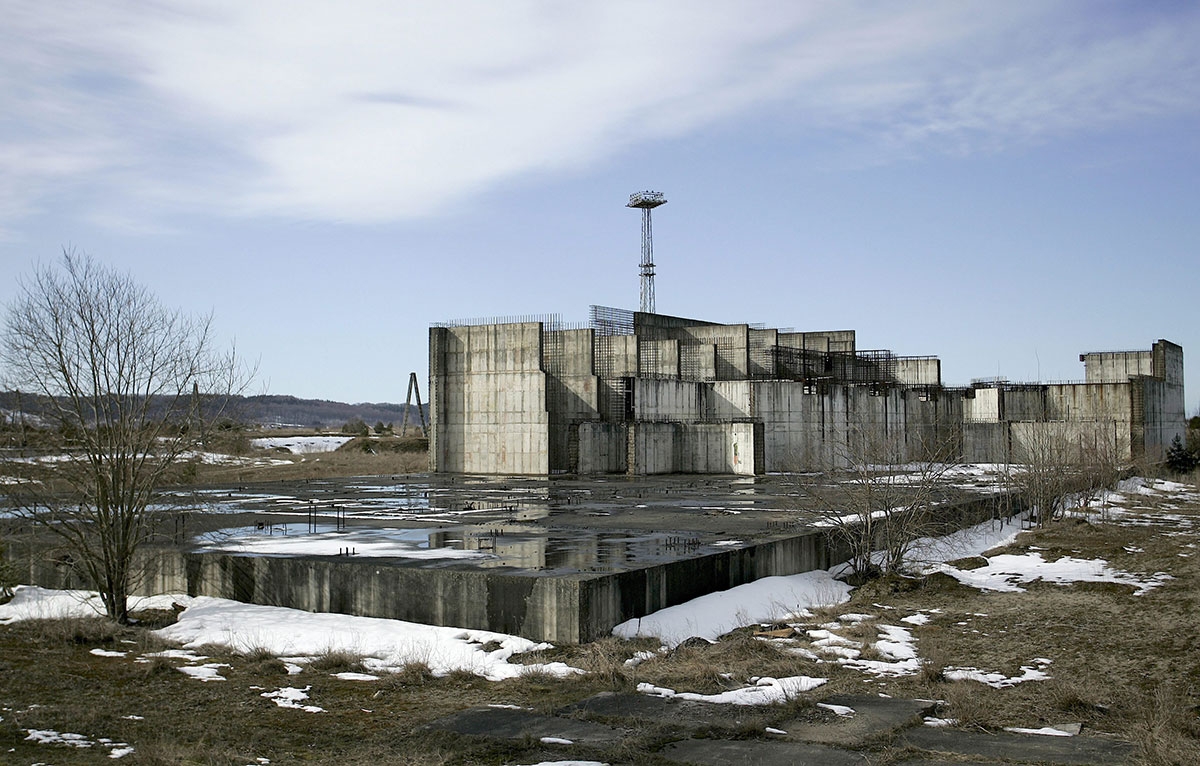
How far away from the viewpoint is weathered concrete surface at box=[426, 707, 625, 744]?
31.5ft

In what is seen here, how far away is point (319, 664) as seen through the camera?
1261 cm

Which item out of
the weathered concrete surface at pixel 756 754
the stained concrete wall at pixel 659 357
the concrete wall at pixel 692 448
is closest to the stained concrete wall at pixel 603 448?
the concrete wall at pixel 692 448

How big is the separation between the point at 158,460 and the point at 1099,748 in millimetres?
13923

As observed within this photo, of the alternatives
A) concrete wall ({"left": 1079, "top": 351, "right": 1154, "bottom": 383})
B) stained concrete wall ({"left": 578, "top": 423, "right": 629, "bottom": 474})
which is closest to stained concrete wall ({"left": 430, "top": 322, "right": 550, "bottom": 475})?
stained concrete wall ({"left": 578, "top": 423, "right": 629, "bottom": 474})

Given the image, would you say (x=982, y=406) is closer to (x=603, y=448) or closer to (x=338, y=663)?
(x=603, y=448)

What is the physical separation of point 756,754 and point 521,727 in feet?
7.89

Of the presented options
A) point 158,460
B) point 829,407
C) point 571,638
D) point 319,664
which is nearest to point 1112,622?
point 571,638

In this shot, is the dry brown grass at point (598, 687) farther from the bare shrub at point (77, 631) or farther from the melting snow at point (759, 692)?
the melting snow at point (759, 692)

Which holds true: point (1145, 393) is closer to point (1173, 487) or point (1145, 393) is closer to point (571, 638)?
point (1173, 487)

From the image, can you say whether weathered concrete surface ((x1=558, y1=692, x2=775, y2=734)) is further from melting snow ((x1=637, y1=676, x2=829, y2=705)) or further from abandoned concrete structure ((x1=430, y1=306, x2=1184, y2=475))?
abandoned concrete structure ((x1=430, y1=306, x2=1184, y2=475))

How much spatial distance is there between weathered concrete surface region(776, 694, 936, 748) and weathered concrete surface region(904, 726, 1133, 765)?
0.29 metres

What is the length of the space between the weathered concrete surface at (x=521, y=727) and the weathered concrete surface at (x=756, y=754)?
0.69 m

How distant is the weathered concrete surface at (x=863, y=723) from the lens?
31.3 feet

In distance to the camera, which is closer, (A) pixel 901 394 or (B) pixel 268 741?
(B) pixel 268 741
